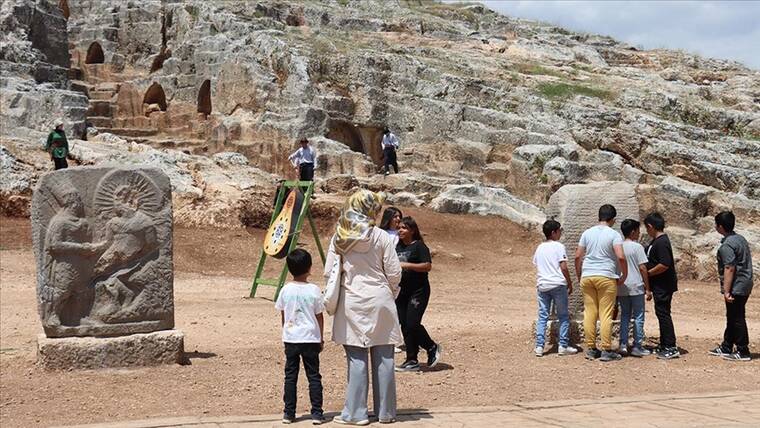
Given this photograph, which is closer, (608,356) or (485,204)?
(608,356)

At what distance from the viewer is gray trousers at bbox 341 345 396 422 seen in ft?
22.1

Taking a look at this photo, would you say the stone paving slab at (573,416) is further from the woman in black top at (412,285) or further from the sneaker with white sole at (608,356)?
the sneaker with white sole at (608,356)

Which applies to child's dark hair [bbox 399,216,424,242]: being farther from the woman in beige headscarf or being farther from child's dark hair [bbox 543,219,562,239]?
the woman in beige headscarf

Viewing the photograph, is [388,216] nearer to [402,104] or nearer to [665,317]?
[665,317]

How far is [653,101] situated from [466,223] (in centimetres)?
793

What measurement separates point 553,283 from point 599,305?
0.57m

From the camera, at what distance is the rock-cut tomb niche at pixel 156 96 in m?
31.6

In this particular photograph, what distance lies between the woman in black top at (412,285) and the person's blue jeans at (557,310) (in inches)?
60.2

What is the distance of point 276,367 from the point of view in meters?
9.35

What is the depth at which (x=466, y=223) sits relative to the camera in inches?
830

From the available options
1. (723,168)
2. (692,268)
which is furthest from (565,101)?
(692,268)

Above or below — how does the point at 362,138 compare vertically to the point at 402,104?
below

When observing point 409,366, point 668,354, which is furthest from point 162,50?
point 668,354

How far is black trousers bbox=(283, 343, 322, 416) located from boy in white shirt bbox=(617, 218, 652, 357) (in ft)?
14.2
